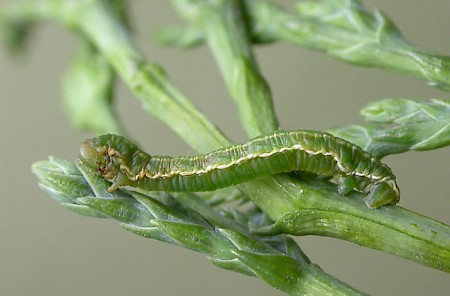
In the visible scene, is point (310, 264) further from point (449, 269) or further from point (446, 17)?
point (446, 17)

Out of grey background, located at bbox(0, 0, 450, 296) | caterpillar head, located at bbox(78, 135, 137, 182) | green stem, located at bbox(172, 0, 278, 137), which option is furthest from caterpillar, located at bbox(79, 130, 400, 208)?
grey background, located at bbox(0, 0, 450, 296)

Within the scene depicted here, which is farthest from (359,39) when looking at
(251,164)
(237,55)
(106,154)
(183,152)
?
(183,152)

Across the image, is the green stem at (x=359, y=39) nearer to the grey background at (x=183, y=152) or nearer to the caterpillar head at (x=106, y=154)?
the caterpillar head at (x=106, y=154)

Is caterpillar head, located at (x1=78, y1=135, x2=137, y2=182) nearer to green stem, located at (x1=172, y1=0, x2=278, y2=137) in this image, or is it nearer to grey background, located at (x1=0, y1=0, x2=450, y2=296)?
green stem, located at (x1=172, y1=0, x2=278, y2=137)

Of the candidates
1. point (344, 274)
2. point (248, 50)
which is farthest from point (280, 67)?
point (248, 50)

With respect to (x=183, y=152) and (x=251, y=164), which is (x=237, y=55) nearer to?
(x=251, y=164)
